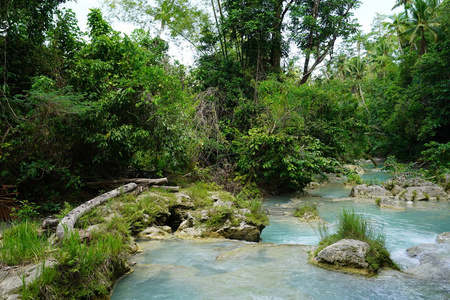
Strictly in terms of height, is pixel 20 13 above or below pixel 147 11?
below

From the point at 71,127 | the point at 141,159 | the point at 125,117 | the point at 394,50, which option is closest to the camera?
the point at 71,127

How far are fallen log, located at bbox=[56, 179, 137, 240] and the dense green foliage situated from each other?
1.21 metres

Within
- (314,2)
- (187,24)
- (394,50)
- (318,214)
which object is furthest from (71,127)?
(394,50)

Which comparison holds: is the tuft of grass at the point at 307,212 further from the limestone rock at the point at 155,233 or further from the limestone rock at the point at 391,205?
the limestone rock at the point at 155,233

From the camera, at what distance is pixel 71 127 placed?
8.00 metres

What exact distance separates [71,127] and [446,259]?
8.38 meters

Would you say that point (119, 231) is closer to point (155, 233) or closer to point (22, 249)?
point (155, 233)

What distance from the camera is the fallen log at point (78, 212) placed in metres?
4.73

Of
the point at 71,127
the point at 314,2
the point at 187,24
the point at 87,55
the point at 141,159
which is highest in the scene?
the point at 314,2

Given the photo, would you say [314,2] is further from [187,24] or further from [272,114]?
[272,114]

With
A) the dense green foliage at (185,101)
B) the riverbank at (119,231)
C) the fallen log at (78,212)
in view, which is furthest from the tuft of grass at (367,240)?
the dense green foliage at (185,101)

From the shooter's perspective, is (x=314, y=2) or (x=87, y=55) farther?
(x=314, y=2)

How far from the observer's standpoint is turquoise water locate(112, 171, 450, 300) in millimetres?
3963

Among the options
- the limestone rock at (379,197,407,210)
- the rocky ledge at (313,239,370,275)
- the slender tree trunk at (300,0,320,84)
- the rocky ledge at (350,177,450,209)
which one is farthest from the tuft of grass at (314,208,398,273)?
the slender tree trunk at (300,0,320,84)
